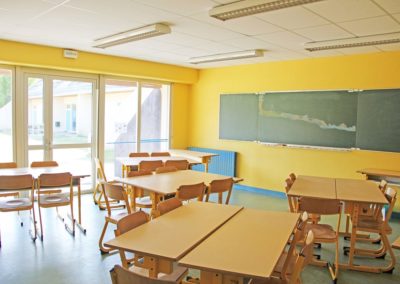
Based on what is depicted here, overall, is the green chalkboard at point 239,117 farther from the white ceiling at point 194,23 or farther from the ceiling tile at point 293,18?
the ceiling tile at point 293,18

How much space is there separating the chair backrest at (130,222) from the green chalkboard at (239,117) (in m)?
5.26

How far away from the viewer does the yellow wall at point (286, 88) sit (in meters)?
5.91

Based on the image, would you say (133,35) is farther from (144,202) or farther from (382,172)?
(382,172)

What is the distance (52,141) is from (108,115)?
1.33 metres

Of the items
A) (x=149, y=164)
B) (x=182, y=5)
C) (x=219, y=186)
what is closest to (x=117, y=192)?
(x=219, y=186)

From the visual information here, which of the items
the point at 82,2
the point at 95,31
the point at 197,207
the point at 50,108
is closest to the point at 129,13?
the point at 82,2

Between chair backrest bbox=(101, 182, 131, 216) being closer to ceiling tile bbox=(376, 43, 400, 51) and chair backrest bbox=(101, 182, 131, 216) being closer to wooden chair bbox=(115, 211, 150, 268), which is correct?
wooden chair bbox=(115, 211, 150, 268)

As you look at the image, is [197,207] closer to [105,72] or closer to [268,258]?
[268,258]

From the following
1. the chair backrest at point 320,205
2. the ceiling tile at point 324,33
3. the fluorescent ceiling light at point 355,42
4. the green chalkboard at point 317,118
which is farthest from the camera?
the green chalkboard at point 317,118

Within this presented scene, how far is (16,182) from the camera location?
13.5 ft

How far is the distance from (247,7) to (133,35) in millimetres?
1966

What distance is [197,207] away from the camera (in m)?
3.15

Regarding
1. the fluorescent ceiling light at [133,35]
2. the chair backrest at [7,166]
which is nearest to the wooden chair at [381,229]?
the fluorescent ceiling light at [133,35]

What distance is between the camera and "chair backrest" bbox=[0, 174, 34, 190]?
407 centimetres
